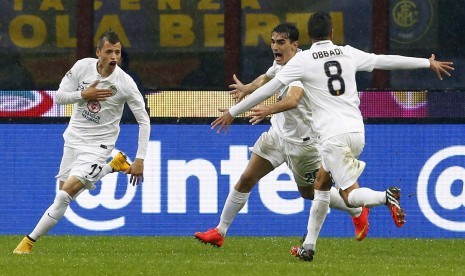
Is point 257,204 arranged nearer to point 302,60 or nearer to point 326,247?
point 326,247

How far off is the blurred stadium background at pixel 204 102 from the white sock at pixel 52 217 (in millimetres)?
2572

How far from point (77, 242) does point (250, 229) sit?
6.95 ft

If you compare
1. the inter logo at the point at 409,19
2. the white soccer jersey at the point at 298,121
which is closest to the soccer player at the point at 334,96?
the white soccer jersey at the point at 298,121

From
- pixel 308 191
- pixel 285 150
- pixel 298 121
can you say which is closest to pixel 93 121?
pixel 285 150

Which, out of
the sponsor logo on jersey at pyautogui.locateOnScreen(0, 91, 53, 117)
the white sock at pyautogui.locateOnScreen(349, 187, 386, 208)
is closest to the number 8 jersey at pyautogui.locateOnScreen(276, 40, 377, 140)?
the white sock at pyautogui.locateOnScreen(349, 187, 386, 208)

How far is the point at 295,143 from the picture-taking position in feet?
45.1

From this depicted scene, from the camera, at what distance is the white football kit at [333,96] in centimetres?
1180

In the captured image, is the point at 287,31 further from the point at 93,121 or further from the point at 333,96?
the point at 93,121

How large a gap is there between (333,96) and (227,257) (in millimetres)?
1878

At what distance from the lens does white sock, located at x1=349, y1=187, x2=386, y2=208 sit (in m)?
11.5

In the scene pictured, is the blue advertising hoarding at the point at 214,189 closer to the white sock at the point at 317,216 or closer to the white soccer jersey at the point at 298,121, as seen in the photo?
the white soccer jersey at the point at 298,121

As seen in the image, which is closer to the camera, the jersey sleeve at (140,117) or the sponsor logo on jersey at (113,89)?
the jersey sleeve at (140,117)

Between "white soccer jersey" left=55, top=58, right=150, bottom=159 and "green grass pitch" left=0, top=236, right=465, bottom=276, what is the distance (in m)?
1.07

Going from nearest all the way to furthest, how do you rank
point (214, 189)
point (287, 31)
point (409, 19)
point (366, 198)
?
1. point (366, 198)
2. point (287, 31)
3. point (409, 19)
4. point (214, 189)
